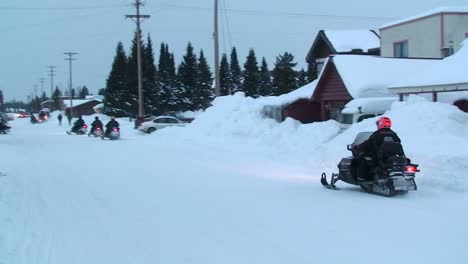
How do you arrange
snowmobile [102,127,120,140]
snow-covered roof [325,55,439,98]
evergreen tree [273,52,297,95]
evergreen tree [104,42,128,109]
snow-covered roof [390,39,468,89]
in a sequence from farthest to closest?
evergreen tree [104,42,128,109] → evergreen tree [273,52,297,95] → snowmobile [102,127,120,140] → snow-covered roof [325,55,439,98] → snow-covered roof [390,39,468,89]

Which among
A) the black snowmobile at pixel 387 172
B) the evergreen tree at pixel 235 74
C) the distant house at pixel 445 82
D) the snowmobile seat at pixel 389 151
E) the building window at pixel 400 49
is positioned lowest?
the black snowmobile at pixel 387 172

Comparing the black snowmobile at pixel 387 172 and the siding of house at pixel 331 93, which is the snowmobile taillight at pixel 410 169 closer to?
the black snowmobile at pixel 387 172

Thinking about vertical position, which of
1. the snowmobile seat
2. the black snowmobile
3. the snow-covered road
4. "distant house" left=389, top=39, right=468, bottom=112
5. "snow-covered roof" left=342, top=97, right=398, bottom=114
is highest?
"distant house" left=389, top=39, right=468, bottom=112

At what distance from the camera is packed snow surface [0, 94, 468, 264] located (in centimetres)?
785

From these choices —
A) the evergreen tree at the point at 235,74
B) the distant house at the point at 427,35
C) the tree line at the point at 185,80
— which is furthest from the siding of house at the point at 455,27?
the evergreen tree at the point at 235,74

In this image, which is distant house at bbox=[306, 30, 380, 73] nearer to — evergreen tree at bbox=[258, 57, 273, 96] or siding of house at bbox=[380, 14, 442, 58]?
siding of house at bbox=[380, 14, 442, 58]

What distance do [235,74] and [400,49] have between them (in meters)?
50.3

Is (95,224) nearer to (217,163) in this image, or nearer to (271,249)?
(271,249)

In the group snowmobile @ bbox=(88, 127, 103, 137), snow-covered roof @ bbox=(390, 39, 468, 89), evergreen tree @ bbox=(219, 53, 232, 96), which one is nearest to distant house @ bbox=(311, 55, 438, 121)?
snow-covered roof @ bbox=(390, 39, 468, 89)

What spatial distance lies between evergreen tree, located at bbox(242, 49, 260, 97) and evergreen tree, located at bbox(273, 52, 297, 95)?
14824 mm

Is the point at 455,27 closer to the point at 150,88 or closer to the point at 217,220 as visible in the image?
the point at 217,220

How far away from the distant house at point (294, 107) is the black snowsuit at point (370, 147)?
839 inches

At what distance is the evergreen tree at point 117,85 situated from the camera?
7512 centimetres

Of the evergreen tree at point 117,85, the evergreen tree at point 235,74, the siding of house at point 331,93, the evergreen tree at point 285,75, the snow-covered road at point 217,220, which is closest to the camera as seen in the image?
the snow-covered road at point 217,220
